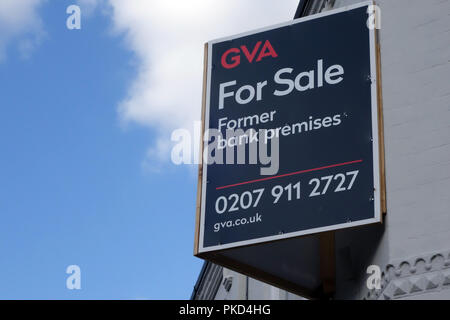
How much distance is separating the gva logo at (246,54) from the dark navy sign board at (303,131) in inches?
0.6

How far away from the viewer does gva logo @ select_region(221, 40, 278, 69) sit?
13375mm

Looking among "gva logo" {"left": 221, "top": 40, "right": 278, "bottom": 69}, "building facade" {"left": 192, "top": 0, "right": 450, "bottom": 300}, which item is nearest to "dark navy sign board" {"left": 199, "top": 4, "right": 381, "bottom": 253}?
"gva logo" {"left": 221, "top": 40, "right": 278, "bottom": 69}

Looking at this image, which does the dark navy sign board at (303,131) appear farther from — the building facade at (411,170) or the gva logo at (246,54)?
the building facade at (411,170)

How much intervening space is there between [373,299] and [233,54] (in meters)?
4.01

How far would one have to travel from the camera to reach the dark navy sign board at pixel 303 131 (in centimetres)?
1177

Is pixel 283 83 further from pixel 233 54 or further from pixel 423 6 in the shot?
pixel 423 6

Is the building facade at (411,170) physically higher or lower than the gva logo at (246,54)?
lower

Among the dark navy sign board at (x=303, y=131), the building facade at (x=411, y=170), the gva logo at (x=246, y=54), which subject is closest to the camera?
the building facade at (x=411, y=170)

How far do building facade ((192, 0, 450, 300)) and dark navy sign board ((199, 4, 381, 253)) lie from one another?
0.25 metres

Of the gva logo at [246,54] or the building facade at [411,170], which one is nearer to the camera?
the building facade at [411,170]

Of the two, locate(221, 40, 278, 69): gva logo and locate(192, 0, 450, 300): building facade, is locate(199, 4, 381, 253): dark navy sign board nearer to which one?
locate(221, 40, 278, 69): gva logo

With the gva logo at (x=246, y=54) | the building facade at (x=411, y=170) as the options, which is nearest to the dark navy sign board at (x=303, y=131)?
the gva logo at (x=246, y=54)
